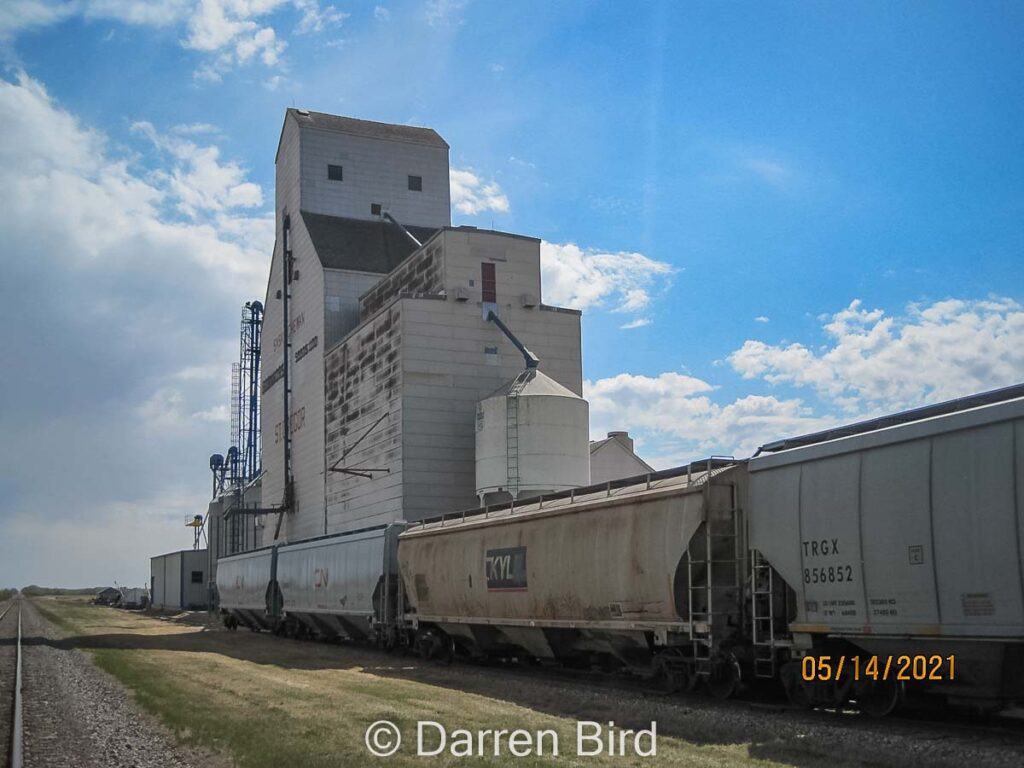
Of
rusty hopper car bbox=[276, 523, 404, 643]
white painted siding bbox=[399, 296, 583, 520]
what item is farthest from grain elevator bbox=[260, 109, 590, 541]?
rusty hopper car bbox=[276, 523, 404, 643]

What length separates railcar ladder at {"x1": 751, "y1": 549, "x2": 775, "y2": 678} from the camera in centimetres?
1639

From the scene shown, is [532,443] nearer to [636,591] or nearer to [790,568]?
[636,591]

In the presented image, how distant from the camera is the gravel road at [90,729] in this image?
43.3 ft

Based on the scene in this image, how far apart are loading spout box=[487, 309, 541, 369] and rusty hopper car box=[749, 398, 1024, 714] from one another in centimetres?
3340

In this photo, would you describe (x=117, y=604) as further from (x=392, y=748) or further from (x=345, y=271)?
(x=392, y=748)

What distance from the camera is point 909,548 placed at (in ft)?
45.2

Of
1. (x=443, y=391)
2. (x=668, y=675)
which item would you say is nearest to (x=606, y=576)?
(x=668, y=675)

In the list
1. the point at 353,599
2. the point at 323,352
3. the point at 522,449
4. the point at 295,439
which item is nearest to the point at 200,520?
the point at 295,439

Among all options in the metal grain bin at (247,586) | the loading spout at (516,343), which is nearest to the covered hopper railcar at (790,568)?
the metal grain bin at (247,586)

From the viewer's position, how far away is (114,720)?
1689 centimetres

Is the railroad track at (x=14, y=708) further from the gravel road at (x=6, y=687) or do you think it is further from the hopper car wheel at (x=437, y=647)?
the hopper car wheel at (x=437, y=647)
